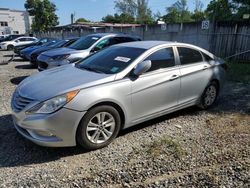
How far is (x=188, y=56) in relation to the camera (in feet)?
16.9

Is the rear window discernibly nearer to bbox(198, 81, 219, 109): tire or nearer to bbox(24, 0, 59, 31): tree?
bbox(198, 81, 219, 109): tire

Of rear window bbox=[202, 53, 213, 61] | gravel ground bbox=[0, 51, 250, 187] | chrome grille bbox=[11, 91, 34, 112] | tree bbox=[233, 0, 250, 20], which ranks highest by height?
tree bbox=[233, 0, 250, 20]

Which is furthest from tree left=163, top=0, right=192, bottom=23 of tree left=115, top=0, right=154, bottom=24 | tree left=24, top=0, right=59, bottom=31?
tree left=24, top=0, right=59, bottom=31

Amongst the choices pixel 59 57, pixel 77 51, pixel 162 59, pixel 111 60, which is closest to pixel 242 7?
pixel 77 51

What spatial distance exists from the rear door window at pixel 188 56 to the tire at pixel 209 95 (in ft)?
2.02

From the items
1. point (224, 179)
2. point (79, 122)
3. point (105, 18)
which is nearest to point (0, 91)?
point (79, 122)

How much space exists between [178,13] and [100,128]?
2717 inches

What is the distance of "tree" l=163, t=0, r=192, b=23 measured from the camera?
6581cm

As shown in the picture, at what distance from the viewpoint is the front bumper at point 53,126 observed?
348 centimetres

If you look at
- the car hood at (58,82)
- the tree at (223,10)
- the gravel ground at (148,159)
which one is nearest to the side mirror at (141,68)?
the car hood at (58,82)

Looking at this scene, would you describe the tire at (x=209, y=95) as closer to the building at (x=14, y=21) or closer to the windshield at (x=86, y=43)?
the windshield at (x=86, y=43)

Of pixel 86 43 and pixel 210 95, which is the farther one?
pixel 86 43

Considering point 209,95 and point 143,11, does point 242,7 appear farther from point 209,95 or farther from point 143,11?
point 143,11

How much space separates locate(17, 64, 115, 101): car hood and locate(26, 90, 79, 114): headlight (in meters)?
0.07
